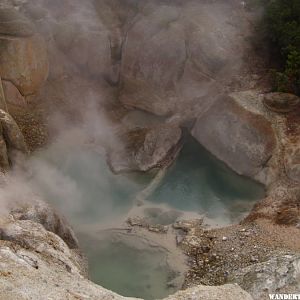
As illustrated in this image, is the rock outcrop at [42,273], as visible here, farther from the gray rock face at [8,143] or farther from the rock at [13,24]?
the rock at [13,24]

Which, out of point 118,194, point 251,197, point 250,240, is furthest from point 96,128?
point 250,240

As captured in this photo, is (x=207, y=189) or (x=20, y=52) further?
(x=20, y=52)

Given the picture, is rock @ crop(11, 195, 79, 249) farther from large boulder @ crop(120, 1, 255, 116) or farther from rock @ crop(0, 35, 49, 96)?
large boulder @ crop(120, 1, 255, 116)

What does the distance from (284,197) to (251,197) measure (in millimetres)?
2513

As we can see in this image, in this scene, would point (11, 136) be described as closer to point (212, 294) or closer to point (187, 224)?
point (187, 224)

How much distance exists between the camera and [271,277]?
22.0 m

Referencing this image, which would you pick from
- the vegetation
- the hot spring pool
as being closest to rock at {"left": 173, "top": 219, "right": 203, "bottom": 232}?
the hot spring pool

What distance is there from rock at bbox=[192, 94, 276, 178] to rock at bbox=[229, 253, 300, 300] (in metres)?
11.3

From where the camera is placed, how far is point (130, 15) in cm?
4222

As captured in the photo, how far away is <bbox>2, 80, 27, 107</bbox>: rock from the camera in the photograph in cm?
3638

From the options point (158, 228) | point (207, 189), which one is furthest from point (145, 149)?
point (158, 228)

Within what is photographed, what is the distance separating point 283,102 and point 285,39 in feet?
18.3

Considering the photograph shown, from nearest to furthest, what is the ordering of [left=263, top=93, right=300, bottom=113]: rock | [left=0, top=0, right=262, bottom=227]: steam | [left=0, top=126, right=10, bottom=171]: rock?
1. [left=0, top=126, right=10, bottom=171]: rock
2. [left=263, top=93, right=300, bottom=113]: rock
3. [left=0, top=0, right=262, bottom=227]: steam

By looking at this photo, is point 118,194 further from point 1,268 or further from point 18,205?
point 1,268
